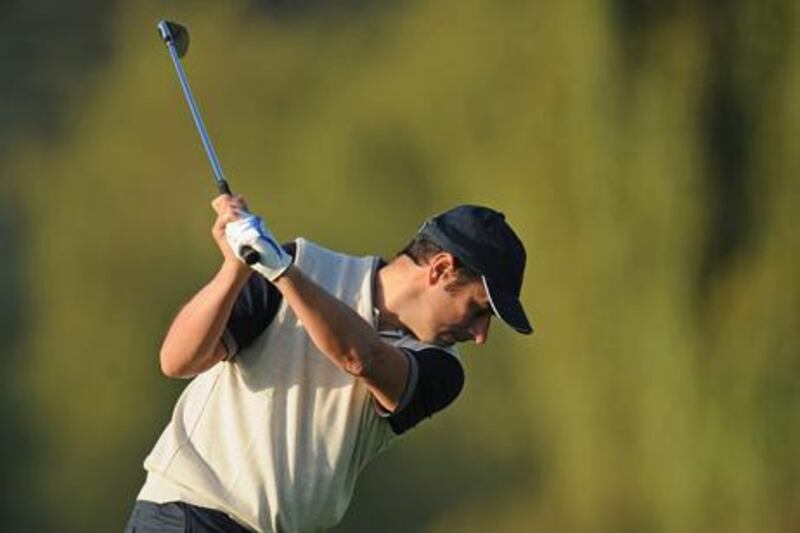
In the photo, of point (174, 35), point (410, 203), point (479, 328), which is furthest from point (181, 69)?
point (410, 203)

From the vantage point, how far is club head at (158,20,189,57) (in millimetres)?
2902

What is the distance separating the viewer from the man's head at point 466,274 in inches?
107

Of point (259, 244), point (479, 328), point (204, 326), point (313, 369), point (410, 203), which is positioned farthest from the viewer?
point (410, 203)

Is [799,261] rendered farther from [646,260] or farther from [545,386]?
[545,386]

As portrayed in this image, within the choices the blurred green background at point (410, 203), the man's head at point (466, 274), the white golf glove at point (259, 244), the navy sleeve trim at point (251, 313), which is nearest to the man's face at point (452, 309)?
the man's head at point (466, 274)

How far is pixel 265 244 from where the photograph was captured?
94.3 inches

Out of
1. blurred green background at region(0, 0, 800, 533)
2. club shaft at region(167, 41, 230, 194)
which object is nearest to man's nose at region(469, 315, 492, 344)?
club shaft at region(167, 41, 230, 194)

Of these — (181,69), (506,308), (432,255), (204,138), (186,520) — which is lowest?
(186,520)

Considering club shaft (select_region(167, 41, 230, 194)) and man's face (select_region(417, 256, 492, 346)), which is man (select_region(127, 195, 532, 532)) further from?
club shaft (select_region(167, 41, 230, 194))

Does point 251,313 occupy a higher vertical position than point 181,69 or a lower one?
lower

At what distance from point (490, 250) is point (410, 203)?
1.82m

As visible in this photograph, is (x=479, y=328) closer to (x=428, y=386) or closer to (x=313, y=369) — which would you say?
(x=428, y=386)

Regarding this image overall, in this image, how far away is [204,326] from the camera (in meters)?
2.50

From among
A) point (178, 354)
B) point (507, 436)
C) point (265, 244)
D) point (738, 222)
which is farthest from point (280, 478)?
point (738, 222)
